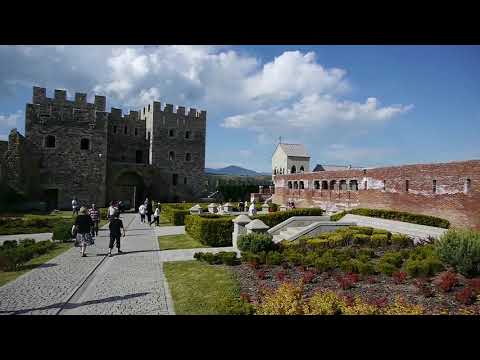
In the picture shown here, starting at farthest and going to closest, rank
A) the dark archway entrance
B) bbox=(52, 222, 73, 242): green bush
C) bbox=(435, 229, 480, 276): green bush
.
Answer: the dark archway entrance < bbox=(52, 222, 73, 242): green bush < bbox=(435, 229, 480, 276): green bush

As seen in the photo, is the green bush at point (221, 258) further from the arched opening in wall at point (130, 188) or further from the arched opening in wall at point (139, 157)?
the arched opening in wall at point (139, 157)

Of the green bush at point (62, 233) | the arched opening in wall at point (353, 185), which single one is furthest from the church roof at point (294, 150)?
the green bush at point (62, 233)

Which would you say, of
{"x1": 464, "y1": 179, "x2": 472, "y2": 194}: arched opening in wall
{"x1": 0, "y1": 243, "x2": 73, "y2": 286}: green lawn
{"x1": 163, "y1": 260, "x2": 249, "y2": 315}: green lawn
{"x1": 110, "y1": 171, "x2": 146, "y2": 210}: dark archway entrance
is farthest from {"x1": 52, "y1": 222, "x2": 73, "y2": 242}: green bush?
{"x1": 110, "y1": 171, "x2": 146, "y2": 210}: dark archway entrance

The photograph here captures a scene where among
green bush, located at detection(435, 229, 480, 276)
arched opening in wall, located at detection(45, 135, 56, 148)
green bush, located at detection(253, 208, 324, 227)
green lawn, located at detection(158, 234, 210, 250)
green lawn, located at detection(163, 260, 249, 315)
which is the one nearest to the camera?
green lawn, located at detection(163, 260, 249, 315)

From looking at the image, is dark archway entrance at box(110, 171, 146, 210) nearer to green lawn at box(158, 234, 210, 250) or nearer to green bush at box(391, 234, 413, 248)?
→ green lawn at box(158, 234, 210, 250)

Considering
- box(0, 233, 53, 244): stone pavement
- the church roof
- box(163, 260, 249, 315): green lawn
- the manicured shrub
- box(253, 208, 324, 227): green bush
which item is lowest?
box(0, 233, 53, 244): stone pavement

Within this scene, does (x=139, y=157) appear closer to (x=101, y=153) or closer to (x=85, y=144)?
(x=101, y=153)

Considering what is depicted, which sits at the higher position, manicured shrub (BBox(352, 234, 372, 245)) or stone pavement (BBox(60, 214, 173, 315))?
manicured shrub (BBox(352, 234, 372, 245))

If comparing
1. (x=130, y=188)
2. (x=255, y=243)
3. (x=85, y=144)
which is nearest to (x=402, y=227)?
(x=255, y=243)

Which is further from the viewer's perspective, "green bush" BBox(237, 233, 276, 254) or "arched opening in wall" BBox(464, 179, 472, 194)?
"arched opening in wall" BBox(464, 179, 472, 194)

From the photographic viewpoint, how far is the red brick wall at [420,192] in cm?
1296

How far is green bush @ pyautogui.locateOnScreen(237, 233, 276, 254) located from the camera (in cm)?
1027

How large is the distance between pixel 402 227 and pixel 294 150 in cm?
3466
